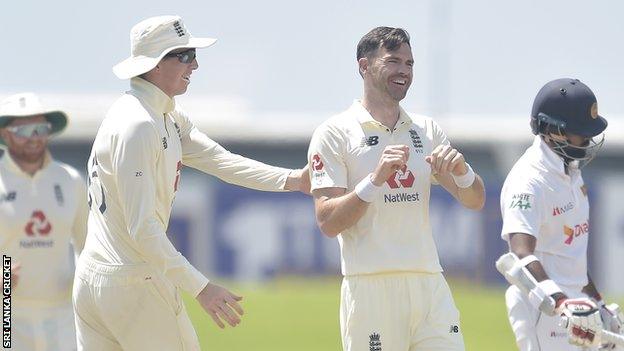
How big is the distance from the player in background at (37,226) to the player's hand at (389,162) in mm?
2776

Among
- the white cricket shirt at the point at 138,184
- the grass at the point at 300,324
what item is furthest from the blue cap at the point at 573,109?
the grass at the point at 300,324

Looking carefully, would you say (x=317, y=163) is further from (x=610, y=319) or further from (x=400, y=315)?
(x=610, y=319)

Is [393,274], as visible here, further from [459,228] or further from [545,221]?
[459,228]

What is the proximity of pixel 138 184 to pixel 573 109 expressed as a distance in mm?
2397

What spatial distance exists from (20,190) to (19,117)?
1.52ft

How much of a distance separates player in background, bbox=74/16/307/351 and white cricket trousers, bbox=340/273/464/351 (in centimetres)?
67

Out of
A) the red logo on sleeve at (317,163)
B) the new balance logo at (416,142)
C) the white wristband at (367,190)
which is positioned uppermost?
the new balance logo at (416,142)

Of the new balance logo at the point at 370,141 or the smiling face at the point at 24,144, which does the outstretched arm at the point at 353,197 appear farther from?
the smiling face at the point at 24,144

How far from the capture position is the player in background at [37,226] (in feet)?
31.8

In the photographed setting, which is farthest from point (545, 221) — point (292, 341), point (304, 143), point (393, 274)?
point (304, 143)

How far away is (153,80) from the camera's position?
26.4 feet

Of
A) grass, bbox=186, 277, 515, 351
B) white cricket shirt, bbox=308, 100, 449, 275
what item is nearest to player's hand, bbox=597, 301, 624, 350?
white cricket shirt, bbox=308, 100, 449, 275

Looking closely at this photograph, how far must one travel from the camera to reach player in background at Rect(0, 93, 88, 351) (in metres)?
9.68

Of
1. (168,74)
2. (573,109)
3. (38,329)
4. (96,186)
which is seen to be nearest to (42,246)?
(38,329)
